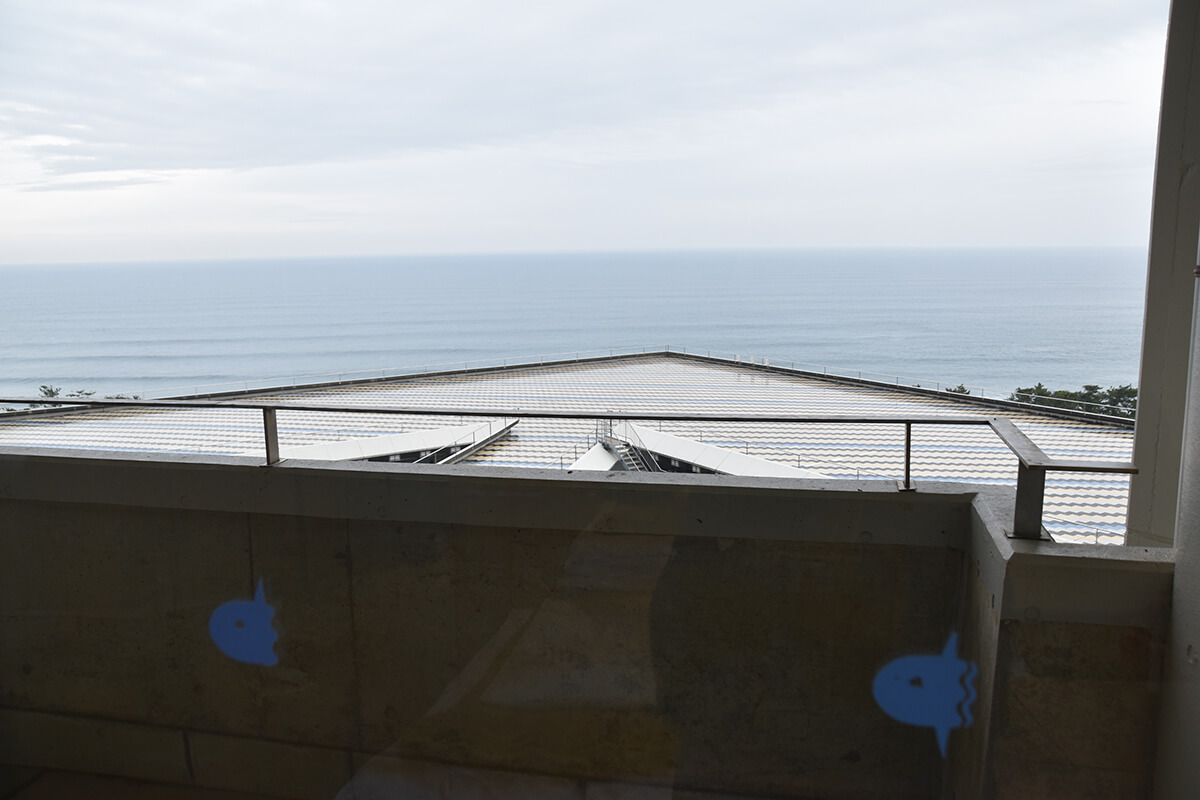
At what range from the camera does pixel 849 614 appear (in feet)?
14.6

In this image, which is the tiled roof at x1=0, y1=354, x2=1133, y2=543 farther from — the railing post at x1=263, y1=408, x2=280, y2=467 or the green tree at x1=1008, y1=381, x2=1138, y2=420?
the railing post at x1=263, y1=408, x2=280, y2=467

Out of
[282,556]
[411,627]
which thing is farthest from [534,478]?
[282,556]

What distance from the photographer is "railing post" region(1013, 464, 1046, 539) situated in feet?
11.9

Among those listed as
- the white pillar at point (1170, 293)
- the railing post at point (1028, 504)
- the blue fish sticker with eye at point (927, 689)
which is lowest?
the blue fish sticker with eye at point (927, 689)

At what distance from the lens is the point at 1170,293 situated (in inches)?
163

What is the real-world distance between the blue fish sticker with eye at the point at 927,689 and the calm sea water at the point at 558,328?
61398mm

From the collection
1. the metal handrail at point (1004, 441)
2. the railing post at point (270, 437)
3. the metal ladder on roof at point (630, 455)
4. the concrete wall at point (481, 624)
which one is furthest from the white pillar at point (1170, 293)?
the railing post at point (270, 437)

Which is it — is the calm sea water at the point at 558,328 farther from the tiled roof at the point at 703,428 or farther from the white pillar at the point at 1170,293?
the white pillar at the point at 1170,293

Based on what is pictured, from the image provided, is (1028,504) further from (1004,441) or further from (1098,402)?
(1098,402)

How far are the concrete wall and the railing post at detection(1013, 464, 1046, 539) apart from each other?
0.21m

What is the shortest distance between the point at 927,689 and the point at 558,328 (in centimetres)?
12109

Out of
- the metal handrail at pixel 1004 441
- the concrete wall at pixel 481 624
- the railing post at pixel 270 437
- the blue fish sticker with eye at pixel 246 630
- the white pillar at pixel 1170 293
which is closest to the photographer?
the metal handrail at pixel 1004 441

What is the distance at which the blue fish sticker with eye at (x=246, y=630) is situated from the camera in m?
4.98

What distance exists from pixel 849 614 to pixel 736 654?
2.11ft
